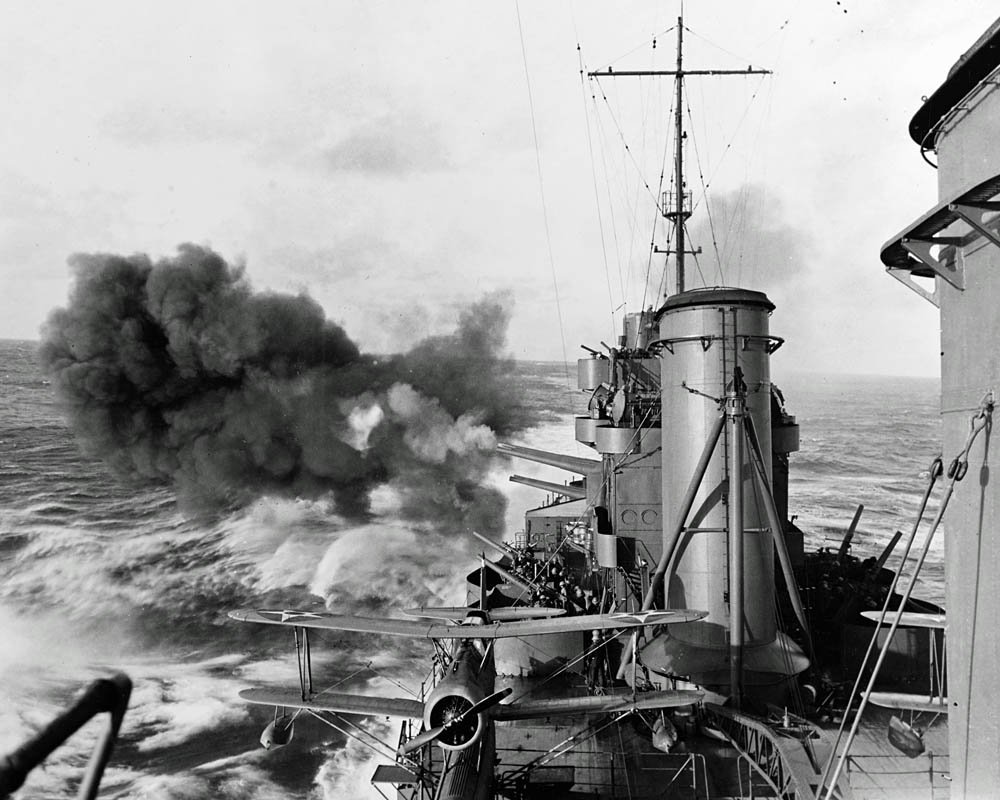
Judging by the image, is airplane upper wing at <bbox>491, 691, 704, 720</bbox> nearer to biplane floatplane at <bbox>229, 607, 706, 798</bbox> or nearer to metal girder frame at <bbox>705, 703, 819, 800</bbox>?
biplane floatplane at <bbox>229, 607, 706, 798</bbox>

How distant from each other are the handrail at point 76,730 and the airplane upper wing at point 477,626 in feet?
22.5

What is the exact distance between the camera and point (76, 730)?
1565 mm

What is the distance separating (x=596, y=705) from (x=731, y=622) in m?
2.24

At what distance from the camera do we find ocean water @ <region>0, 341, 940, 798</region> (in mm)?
17031

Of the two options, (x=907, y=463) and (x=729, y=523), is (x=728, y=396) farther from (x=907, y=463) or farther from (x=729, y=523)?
(x=907, y=463)

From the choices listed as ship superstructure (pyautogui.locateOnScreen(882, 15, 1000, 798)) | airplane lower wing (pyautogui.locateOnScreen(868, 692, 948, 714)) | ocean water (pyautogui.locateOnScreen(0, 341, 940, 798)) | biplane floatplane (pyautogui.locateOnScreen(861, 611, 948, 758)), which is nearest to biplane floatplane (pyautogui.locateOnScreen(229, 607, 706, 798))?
biplane floatplane (pyautogui.locateOnScreen(861, 611, 948, 758))

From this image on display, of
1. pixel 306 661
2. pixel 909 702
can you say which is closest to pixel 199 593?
pixel 306 661

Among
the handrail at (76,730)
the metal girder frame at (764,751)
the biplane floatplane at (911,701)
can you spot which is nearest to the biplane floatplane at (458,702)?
the metal girder frame at (764,751)

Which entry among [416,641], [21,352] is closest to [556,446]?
[416,641]

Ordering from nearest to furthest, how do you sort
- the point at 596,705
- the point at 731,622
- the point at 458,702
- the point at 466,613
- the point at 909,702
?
the point at 909,702 → the point at 458,702 → the point at 596,705 → the point at 731,622 → the point at 466,613

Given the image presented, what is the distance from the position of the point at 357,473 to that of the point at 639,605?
21.1m

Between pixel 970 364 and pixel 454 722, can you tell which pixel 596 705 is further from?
pixel 970 364

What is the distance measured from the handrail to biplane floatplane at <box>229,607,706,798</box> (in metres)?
6.24

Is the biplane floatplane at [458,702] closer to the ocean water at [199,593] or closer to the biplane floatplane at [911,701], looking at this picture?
the biplane floatplane at [911,701]
